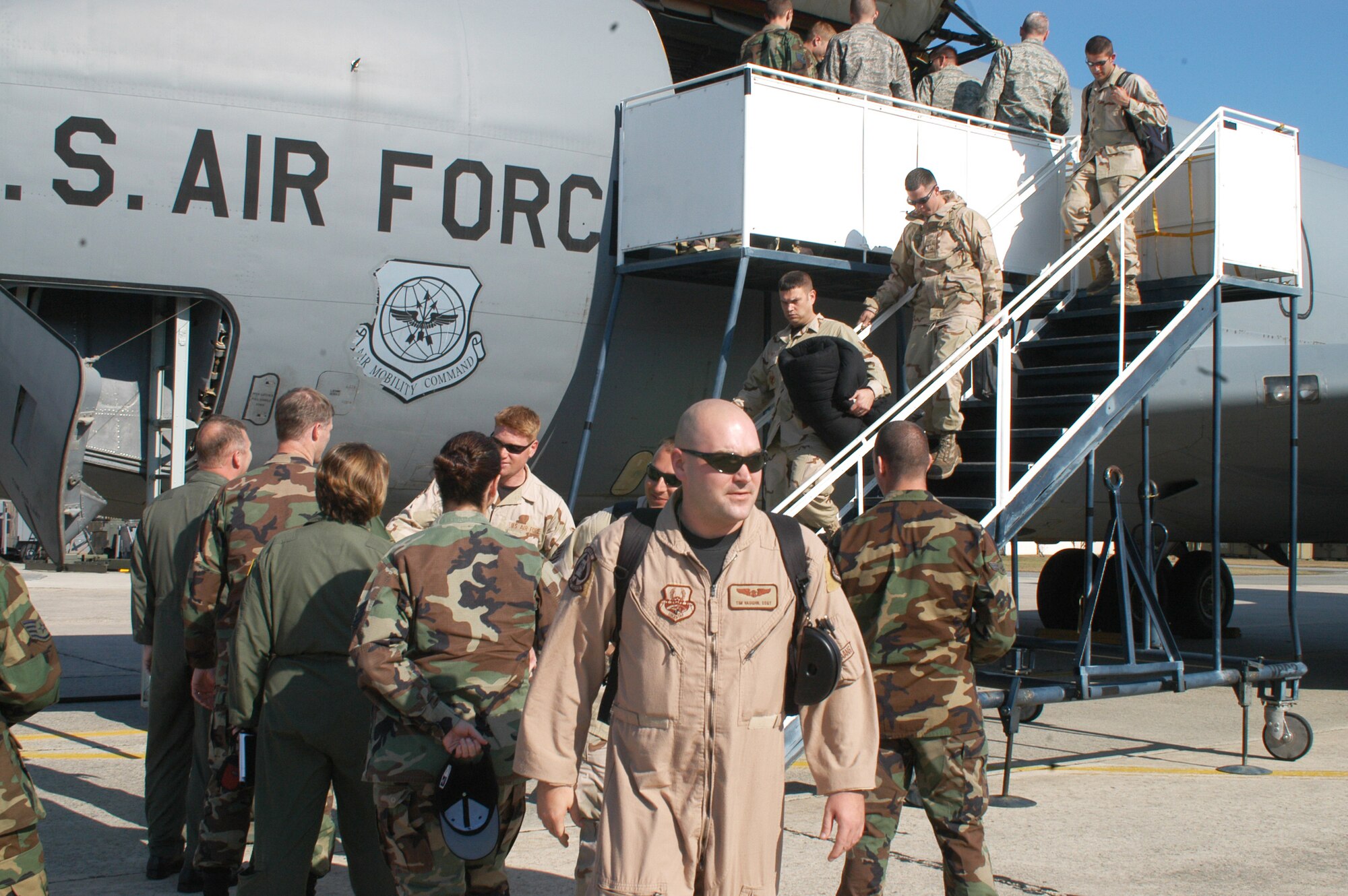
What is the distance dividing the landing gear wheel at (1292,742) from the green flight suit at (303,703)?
591cm

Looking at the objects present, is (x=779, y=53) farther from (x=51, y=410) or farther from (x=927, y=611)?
(x=927, y=611)

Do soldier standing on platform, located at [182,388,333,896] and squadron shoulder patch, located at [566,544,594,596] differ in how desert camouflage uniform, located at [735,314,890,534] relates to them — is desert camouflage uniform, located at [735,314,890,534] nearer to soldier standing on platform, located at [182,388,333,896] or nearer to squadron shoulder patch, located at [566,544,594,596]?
soldier standing on platform, located at [182,388,333,896]

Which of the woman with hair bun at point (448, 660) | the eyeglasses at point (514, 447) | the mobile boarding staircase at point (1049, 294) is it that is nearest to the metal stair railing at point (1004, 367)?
the mobile boarding staircase at point (1049, 294)

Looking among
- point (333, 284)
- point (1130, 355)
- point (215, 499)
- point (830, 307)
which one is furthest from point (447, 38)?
point (1130, 355)

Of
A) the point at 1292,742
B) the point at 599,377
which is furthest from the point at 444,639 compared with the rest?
the point at 1292,742

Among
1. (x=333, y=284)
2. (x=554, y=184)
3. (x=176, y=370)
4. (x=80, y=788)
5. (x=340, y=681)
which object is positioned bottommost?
(x=80, y=788)

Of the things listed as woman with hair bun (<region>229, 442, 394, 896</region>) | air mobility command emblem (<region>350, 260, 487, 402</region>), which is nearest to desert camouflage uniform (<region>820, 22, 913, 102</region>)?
air mobility command emblem (<region>350, 260, 487, 402</region>)

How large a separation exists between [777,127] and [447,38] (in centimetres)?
214

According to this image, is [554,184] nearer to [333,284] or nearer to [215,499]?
[333,284]

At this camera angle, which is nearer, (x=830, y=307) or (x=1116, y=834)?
(x=1116, y=834)

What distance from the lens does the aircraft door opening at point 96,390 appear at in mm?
6742

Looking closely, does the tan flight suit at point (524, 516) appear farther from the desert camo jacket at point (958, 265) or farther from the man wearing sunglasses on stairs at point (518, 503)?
the desert camo jacket at point (958, 265)

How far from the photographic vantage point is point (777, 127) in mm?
7555

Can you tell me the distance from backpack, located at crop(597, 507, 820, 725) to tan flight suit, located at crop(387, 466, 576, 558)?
1.99 m
